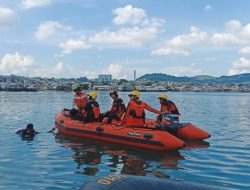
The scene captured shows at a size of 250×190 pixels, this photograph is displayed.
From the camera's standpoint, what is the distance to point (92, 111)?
15836 mm

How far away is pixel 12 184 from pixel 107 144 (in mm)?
5899

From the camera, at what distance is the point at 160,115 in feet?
51.2

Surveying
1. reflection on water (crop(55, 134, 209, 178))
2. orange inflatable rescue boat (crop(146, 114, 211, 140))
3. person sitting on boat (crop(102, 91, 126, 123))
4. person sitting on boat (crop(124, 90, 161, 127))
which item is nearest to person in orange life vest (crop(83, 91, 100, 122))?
person sitting on boat (crop(102, 91, 126, 123))

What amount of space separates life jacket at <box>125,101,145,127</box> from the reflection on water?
99cm

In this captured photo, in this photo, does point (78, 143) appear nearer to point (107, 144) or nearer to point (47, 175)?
point (107, 144)

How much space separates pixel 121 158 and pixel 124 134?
1762 millimetres

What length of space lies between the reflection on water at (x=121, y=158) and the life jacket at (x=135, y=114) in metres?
0.99

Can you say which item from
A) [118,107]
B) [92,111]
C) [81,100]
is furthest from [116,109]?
[81,100]

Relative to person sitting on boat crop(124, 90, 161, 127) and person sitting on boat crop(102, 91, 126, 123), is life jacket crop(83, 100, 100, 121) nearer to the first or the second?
person sitting on boat crop(102, 91, 126, 123)

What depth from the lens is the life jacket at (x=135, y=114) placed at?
46.0ft

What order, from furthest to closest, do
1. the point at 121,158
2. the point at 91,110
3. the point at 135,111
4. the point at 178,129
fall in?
the point at 91,110, the point at 178,129, the point at 135,111, the point at 121,158


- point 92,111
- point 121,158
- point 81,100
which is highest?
point 81,100

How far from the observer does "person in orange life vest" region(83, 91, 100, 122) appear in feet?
51.8

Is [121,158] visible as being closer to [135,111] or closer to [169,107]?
[135,111]
